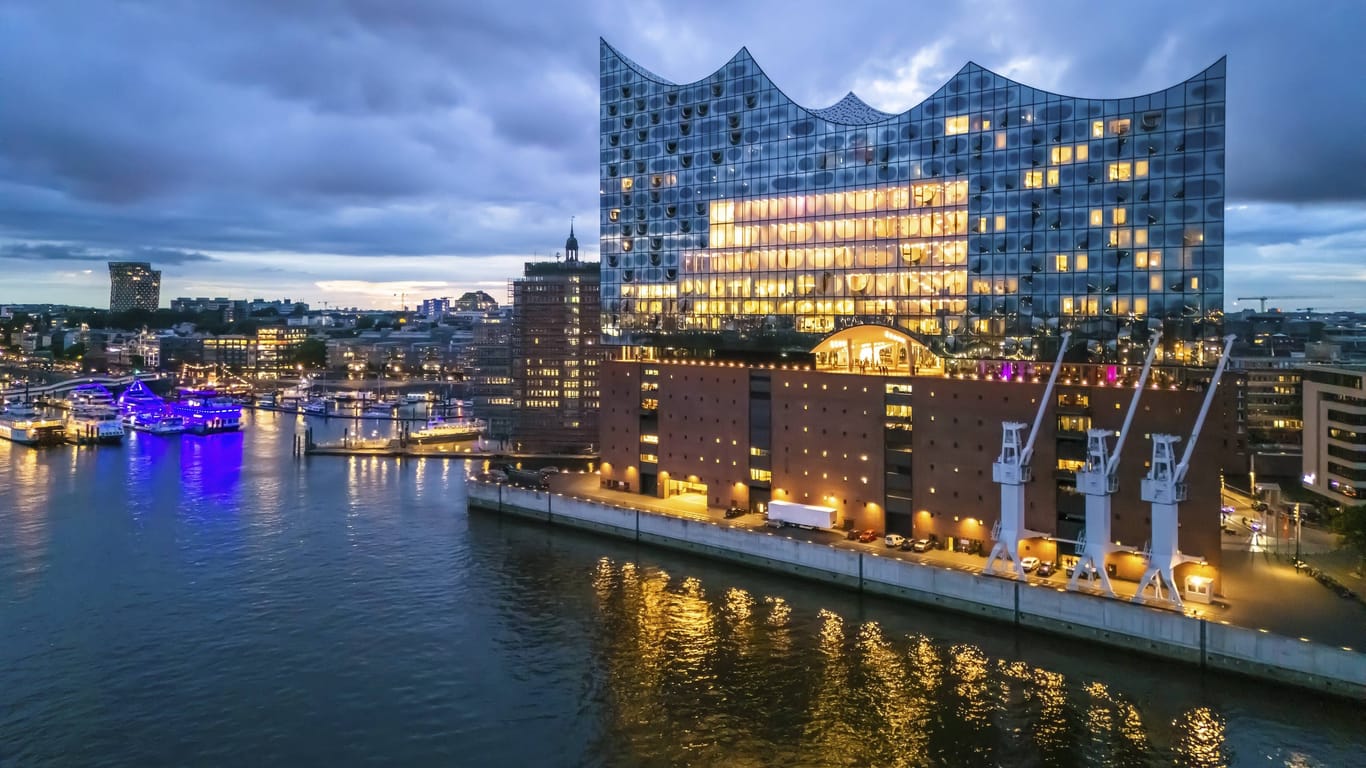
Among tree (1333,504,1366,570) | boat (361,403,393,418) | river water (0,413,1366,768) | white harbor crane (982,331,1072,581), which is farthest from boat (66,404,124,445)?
tree (1333,504,1366,570)

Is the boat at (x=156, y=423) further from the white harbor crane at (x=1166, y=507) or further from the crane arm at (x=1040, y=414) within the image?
the white harbor crane at (x=1166, y=507)

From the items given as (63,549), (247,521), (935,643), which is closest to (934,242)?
(935,643)

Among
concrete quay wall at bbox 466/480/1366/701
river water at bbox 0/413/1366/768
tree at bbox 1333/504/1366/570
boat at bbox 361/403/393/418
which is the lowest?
river water at bbox 0/413/1366/768

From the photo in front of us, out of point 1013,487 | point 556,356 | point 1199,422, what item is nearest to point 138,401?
point 556,356

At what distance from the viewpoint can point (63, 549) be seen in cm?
4644

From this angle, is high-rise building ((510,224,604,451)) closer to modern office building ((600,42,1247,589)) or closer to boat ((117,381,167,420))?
modern office building ((600,42,1247,589))

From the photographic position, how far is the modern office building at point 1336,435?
54.8 meters

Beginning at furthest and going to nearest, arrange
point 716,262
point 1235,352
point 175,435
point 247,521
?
point 1235,352
point 175,435
point 716,262
point 247,521

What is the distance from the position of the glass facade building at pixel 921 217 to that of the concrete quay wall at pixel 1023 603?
46.2 feet

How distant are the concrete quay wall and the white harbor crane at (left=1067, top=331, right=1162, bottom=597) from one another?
164 centimetres

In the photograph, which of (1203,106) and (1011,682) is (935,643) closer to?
(1011,682)

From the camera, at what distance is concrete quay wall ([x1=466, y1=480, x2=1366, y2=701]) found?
29.5 m

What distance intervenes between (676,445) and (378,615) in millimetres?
24209

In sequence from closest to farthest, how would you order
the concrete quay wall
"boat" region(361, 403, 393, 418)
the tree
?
the concrete quay wall → the tree → "boat" region(361, 403, 393, 418)
